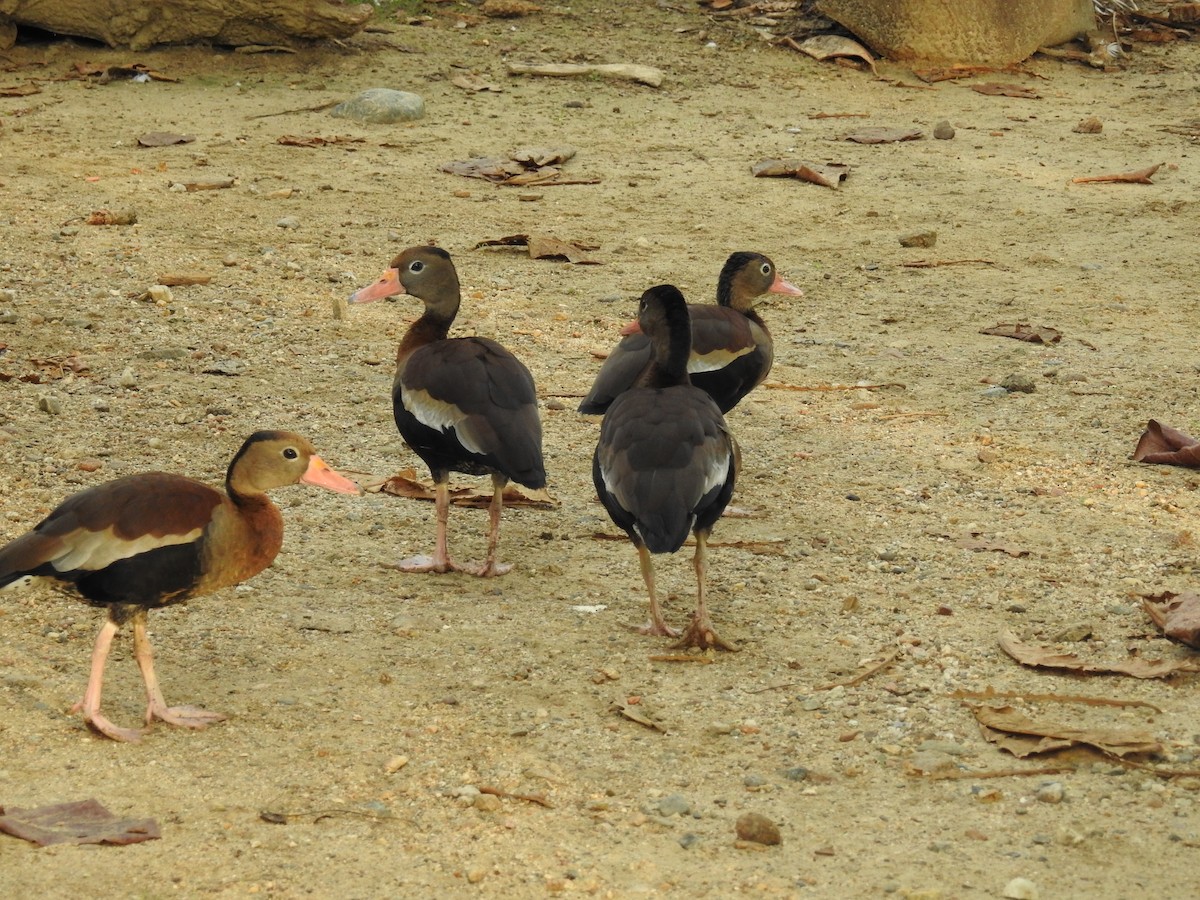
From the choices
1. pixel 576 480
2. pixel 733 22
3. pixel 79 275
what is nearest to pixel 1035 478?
pixel 576 480

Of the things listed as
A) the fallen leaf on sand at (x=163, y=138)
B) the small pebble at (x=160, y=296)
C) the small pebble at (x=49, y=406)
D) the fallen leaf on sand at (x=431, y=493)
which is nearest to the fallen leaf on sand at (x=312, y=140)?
the fallen leaf on sand at (x=163, y=138)

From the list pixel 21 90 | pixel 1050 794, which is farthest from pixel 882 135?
pixel 1050 794

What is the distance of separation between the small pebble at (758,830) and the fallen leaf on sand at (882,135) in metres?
9.73

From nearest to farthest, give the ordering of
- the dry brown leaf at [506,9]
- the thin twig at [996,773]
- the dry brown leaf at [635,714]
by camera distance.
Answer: the thin twig at [996,773]
the dry brown leaf at [635,714]
the dry brown leaf at [506,9]

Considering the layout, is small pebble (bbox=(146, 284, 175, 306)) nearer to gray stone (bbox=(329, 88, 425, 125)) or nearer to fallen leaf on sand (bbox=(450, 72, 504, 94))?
gray stone (bbox=(329, 88, 425, 125))

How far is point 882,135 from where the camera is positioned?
13367 mm

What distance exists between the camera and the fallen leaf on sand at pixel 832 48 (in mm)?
15328

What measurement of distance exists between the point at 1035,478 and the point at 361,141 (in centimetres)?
707

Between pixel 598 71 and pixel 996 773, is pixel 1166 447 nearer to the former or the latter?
pixel 996 773

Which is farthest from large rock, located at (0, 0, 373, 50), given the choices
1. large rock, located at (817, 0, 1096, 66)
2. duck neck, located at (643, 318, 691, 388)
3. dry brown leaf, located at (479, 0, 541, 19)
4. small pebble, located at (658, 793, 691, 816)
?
small pebble, located at (658, 793, 691, 816)

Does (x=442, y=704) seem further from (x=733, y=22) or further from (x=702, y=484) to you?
(x=733, y=22)

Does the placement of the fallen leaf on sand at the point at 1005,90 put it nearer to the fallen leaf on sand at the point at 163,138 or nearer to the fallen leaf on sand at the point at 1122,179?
the fallen leaf on sand at the point at 1122,179

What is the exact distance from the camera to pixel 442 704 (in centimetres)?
511

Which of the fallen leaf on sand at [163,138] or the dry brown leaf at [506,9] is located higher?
the dry brown leaf at [506,9]
